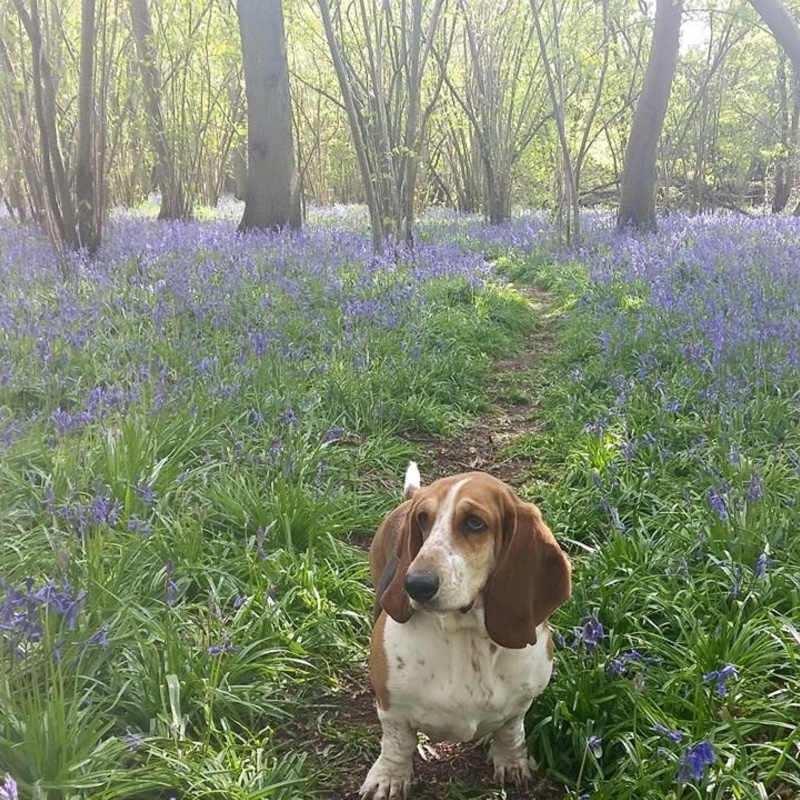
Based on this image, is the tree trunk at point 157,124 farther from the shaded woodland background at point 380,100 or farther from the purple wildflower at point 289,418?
the purple wildflower at point 289,418

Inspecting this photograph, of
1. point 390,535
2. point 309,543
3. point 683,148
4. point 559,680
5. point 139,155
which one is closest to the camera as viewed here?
point 390,535

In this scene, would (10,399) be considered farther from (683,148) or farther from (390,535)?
(683,148)

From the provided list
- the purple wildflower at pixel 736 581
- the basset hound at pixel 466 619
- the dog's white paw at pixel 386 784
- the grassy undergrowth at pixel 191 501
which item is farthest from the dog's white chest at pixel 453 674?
the purple wildflower at pixel 736 581

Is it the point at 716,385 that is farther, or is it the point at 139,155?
the point at 139,155

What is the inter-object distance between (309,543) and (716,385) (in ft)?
9.41

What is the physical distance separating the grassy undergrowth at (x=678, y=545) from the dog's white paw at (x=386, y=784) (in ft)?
1.55

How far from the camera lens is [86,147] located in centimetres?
868

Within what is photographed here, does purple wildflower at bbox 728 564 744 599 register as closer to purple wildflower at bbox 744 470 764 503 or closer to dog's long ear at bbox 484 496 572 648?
purple wildflower at bbox 744 470 764 503

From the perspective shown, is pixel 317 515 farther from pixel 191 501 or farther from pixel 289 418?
pixel 289 418

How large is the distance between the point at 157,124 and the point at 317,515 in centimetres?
1288

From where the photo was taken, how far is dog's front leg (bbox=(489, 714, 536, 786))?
2469 millimetres

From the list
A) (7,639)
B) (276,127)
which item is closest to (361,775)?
(7,639)

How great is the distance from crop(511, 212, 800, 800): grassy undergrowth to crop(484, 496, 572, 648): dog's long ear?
0.90 ft

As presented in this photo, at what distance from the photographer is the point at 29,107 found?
8594 mm
